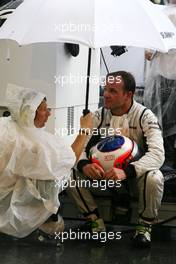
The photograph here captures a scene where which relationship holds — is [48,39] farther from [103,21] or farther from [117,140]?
[117,140]

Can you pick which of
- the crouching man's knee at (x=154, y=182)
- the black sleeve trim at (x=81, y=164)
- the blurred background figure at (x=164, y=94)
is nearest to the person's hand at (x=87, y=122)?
the black sleeve trim at (x=81, y=164)

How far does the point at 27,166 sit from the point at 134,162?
620 mm

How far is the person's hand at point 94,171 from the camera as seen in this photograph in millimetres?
2809

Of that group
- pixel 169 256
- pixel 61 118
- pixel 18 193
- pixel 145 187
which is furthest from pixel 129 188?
pixel 61 118

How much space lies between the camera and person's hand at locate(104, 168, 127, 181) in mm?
2734

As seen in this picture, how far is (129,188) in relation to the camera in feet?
9.75

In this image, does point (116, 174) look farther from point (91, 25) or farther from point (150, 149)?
point (91, 25)

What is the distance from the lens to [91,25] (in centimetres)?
260

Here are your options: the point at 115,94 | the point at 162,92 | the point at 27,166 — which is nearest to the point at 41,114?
the point at 27,166

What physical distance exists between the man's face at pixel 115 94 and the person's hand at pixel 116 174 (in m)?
0.45

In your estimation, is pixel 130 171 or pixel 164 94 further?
pixel 164 94

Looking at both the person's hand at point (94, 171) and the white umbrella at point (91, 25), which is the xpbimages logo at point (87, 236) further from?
the white umbrella at point (91, 25)

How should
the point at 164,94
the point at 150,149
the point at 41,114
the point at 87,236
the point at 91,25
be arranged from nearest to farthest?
1. the point at 91,25
2. the point at 41,114
3. the point at 150,149
4. the point at 87,236
5. the point at 164,94

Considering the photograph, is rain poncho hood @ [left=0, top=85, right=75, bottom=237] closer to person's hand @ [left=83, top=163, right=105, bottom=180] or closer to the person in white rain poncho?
the person in white rain poncho
